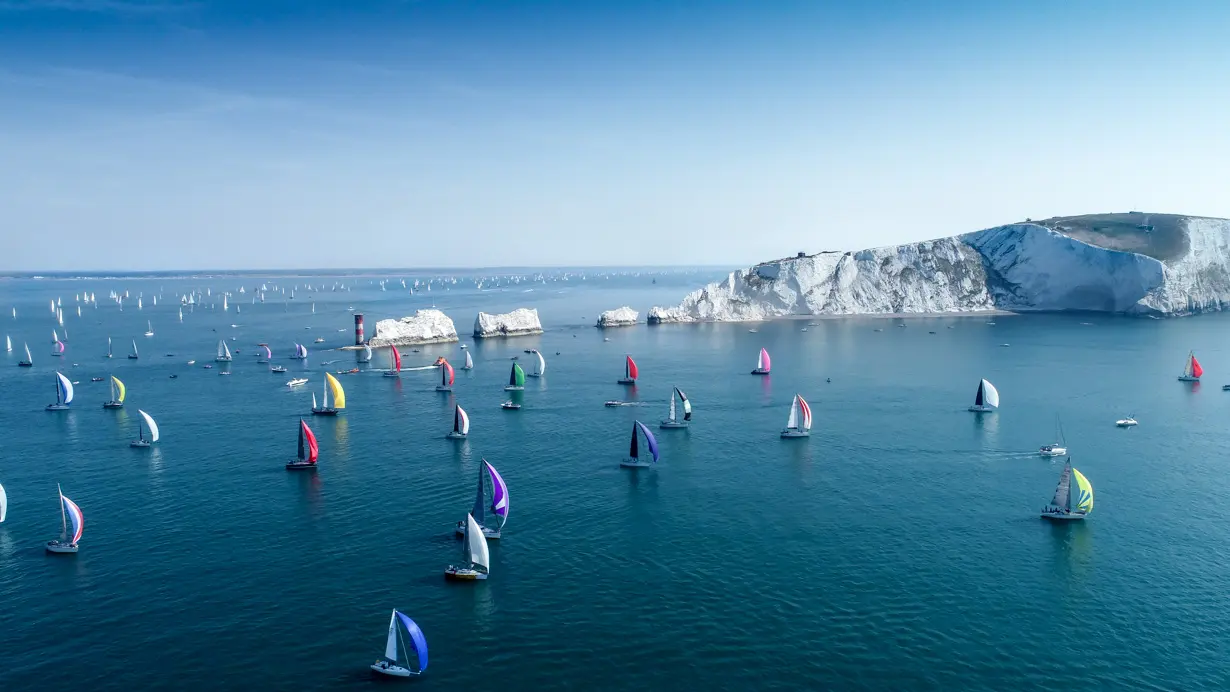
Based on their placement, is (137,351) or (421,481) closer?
(421,481)

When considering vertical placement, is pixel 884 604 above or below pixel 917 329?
below

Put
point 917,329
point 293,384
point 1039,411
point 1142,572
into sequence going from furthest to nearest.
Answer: point 917,329
point 293,384
point 1039,411
point 1142,572

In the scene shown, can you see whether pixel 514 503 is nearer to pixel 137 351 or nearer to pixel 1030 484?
pixel 1030 484

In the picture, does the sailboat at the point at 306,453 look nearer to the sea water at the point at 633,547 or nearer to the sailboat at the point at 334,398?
the sea water at the point at 633,547

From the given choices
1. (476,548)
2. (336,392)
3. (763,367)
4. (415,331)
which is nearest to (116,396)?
(336,392)

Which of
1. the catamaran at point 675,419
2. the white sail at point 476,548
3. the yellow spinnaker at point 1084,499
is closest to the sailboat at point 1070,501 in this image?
the yellow spinnaker at point 1084,499

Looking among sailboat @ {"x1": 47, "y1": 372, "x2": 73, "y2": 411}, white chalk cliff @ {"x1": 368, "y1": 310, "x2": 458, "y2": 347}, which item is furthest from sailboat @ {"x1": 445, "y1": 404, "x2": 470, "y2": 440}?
white chalk cliff @ {"x1": 368, "y1": 310, "x2": 458, "y2": 347}

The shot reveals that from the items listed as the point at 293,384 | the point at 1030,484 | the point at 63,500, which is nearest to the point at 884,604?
the point at 1030,484
